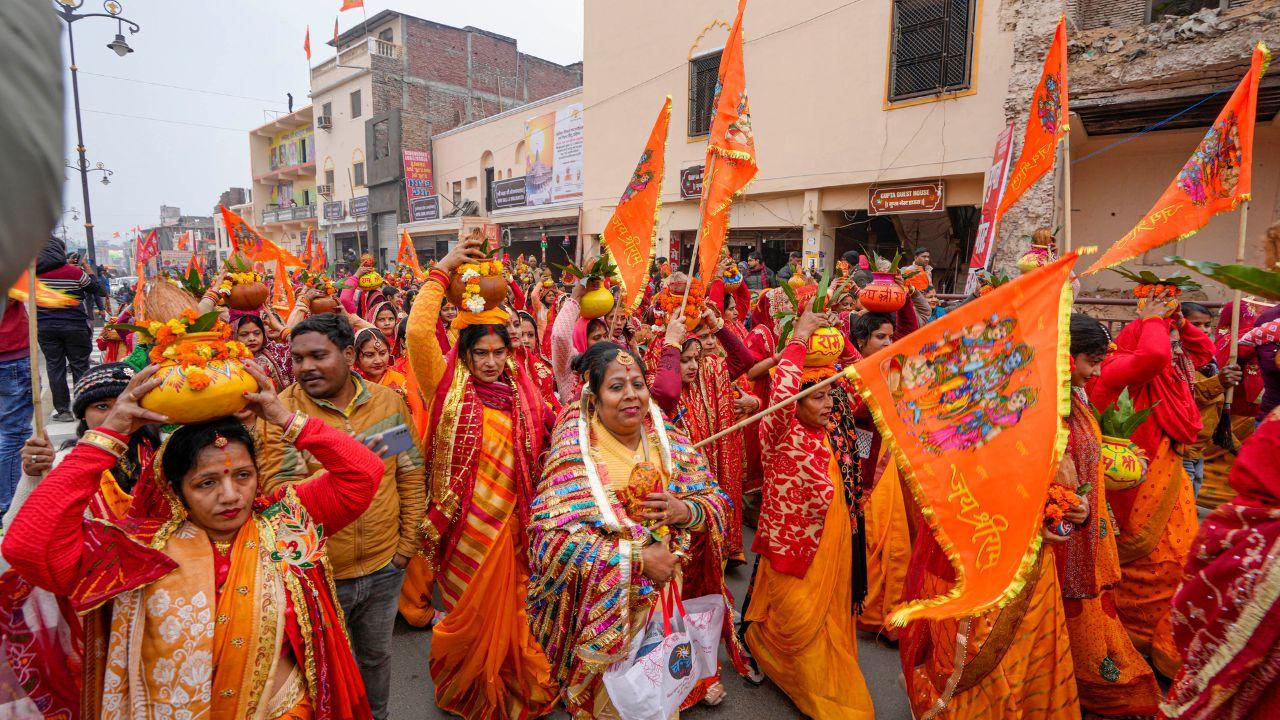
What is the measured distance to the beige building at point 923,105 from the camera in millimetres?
8891

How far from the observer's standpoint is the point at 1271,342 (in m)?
4.12

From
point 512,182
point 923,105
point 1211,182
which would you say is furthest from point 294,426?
point 512,182

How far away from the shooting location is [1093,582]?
9.08 feet

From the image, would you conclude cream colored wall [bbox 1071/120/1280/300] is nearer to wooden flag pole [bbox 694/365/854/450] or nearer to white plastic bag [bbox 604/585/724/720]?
wooden flag pole [bbox 694/365/854/450]

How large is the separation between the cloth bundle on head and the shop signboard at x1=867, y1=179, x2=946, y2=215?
12.0 m

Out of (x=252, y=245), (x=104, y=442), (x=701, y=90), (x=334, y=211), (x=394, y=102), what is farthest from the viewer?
(x=334, y=211)

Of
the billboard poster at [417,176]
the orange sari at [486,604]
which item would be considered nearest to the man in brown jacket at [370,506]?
the orange sari at [486,604]

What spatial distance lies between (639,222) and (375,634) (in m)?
3.15

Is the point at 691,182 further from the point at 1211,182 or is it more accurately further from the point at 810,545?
the point at 810,545

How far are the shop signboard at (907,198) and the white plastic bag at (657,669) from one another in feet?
35.5

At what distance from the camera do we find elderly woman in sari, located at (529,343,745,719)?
236 centimetres

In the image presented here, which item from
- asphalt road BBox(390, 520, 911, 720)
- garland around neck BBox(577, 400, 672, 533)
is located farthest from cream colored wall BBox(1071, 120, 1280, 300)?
garland around neck BBox(577, 400, 672, 533)

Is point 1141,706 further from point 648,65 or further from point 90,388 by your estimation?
point 648,65

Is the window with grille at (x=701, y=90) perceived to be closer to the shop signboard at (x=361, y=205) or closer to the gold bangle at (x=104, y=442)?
the gold bangle at (x=104, y=442)
